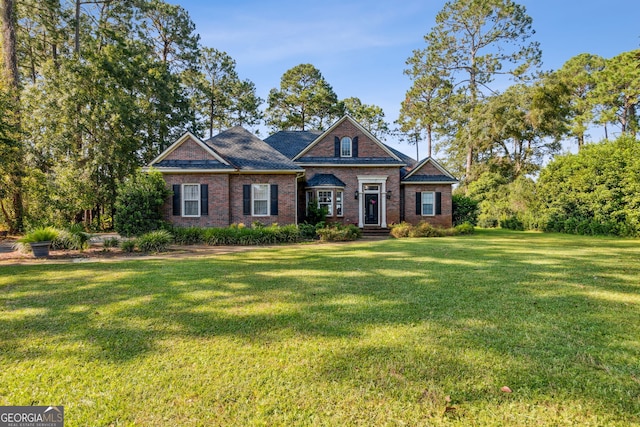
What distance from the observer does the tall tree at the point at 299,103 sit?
35.0 m

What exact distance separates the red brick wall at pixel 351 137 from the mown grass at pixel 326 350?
13362 mm

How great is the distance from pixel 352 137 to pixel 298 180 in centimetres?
419

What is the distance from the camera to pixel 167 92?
23.1 m

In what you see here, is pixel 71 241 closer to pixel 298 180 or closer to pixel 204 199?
pixel 204 199

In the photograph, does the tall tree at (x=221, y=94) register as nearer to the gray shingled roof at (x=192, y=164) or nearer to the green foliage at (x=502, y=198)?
the gray shingled roof at (x=192, y=164)

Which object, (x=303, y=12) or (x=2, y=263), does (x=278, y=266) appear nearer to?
(x=2, y=263)

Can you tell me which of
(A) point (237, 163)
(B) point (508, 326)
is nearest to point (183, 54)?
(A) point (237, 163)

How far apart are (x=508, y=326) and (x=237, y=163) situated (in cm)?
1507

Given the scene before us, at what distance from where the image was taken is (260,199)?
55.0 ft

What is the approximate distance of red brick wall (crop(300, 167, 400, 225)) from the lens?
61.1ft

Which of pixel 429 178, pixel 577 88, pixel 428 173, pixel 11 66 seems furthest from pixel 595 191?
pixel 11 66

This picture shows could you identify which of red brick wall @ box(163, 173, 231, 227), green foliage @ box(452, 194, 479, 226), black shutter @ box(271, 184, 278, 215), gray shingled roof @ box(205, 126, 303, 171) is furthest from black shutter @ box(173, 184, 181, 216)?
A: green foliage @ box(452, 194, 479, 226)

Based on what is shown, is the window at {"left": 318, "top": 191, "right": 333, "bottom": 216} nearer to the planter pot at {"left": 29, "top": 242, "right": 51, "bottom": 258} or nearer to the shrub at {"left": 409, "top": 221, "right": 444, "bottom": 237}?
the shrub at {"left": 409, "top": 221, "right": 444, "bottom": 237}

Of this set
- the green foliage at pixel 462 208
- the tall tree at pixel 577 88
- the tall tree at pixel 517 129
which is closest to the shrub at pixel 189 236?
the green foliage at pixel 462 208
